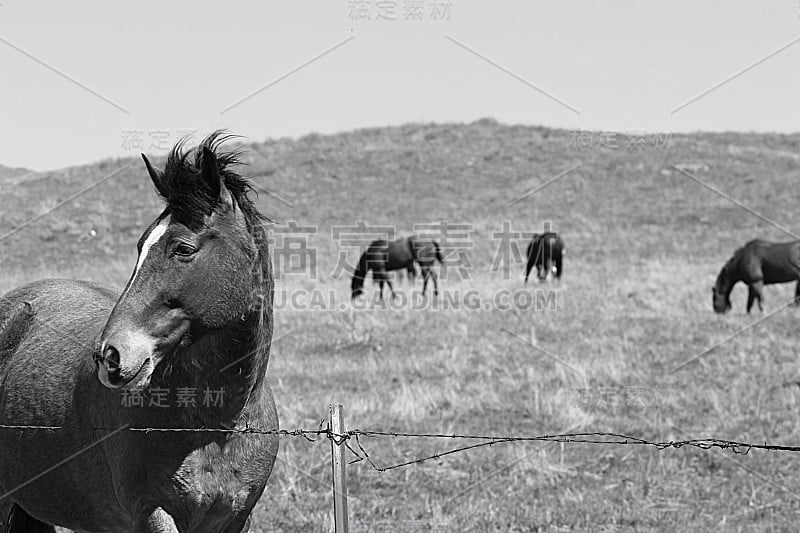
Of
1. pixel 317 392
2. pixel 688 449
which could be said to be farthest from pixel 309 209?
pixel 688 449

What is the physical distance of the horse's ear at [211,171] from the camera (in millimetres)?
3455

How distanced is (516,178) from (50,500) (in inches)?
1597

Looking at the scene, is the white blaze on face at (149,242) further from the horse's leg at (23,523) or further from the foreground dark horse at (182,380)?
the horse's leg at (23,523)

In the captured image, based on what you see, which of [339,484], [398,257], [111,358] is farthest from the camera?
[398,257]

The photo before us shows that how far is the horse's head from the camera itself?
319 cm

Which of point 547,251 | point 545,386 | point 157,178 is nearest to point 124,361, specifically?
point 157,178

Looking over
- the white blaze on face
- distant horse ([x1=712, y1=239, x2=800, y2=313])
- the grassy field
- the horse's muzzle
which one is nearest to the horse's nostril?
the horse's muzzle

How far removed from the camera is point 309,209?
37.4 m

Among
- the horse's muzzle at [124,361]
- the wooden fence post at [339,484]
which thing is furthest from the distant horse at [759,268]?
the horse's muzzle at [124,361]

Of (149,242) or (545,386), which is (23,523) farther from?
(545,386)

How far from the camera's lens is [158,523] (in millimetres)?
3383

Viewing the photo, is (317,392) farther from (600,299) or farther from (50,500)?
(600,299)

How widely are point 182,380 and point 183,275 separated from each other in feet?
1.72

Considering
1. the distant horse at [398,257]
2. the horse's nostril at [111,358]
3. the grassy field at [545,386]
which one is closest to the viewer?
the horse's nostril at [111,358]
